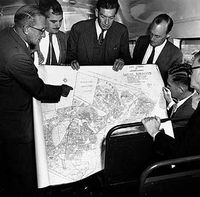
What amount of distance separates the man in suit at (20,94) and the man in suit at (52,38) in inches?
27.1

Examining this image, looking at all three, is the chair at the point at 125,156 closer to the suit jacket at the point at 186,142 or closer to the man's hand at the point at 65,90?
the suit jacket at the point at 186,142

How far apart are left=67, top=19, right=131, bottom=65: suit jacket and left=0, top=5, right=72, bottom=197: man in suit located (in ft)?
2.32

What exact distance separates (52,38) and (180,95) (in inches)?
58.9

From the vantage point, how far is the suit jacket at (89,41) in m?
2.70

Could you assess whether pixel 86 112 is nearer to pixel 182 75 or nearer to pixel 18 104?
pixel 18 104

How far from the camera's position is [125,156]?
1.93 m

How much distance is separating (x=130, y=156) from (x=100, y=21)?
1392 mm

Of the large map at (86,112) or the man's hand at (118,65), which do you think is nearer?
the large map at (86,112)

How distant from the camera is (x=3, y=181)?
2619 mm

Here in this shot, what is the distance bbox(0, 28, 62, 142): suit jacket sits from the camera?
183cm

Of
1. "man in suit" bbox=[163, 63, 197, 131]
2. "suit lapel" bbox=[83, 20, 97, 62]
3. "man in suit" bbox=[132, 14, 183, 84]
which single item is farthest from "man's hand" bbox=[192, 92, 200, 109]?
"suit lapel" bbox=[83, 20, 97, 62]

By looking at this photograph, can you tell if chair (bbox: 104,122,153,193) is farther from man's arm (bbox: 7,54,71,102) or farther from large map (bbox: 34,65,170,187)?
man's arm (bbox: 7,54,71,102)

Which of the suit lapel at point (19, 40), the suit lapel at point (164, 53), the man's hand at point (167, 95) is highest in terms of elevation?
the suit lapel at point (19, 40)

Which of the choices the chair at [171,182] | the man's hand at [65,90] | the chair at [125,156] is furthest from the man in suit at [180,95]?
the man's hand at [65,90]
